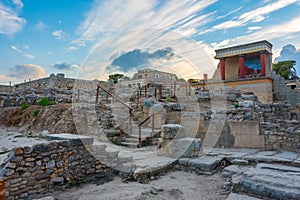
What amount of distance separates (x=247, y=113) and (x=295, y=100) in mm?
8651

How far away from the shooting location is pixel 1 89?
20.1 metres

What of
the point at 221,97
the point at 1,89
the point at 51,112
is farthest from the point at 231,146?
the point at 1,89

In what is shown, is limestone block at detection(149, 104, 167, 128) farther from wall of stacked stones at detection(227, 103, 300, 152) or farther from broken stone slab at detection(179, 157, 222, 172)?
broken stone slab at detection(179, 157, 222, 172)

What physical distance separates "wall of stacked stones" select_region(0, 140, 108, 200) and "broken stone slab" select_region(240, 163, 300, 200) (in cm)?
310

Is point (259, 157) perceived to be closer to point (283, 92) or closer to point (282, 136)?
point (282, 136)

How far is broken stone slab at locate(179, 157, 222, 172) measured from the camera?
16.2 ft

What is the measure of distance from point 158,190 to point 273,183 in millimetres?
1940

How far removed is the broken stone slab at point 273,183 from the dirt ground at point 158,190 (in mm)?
503

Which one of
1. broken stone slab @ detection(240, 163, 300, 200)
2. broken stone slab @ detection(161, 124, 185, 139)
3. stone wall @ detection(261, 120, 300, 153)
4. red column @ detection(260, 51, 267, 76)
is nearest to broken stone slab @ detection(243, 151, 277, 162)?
stone wall @ detection(261, 120, 300, 153)

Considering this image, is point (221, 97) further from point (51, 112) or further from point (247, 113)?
point (51, 112)

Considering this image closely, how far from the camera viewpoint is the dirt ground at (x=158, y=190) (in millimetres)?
3748

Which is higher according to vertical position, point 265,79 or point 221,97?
point 265,79

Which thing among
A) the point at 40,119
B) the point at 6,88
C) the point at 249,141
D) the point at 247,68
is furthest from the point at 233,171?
the point at 6,88

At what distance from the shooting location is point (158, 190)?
159 inches
